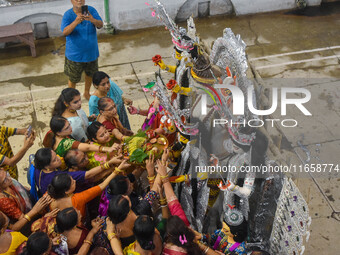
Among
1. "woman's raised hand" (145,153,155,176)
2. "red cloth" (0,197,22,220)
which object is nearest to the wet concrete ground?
"red cloth" (0,197,22,220)

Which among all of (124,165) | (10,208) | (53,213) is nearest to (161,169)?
(124,165)

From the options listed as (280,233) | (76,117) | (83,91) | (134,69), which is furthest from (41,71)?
(280,233)

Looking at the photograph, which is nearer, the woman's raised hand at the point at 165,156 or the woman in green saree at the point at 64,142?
the woman's raised hand at the point at 165,156

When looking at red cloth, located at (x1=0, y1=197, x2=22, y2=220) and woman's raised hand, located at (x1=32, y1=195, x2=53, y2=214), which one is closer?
red cloth, located at (x1=0, y1=197, x2=22, y2=220)

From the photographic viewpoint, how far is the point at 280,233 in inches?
134

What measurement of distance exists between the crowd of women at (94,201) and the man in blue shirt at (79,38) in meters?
1.66

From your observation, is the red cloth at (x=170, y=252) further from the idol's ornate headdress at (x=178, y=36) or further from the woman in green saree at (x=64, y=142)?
the idol's ornate headdress at (x=178, y=36)

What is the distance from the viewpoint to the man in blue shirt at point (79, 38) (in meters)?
5.71

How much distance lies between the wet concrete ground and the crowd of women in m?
1.58

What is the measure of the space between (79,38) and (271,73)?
3.42m

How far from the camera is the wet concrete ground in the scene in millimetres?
5445

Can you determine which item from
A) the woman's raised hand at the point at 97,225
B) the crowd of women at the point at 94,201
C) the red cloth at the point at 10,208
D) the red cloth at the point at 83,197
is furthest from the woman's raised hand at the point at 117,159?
the red cloth at the point at 10,208

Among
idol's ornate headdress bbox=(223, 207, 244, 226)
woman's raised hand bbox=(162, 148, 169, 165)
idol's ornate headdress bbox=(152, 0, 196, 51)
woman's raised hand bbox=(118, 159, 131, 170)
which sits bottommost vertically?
idol's ornate headdress bbox=(223, 207, 244, 226)

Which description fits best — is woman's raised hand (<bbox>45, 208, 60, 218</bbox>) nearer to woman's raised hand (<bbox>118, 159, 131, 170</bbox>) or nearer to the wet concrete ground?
woman's raised hand (<bbox>118, 159, 131, 170</bbox>)
